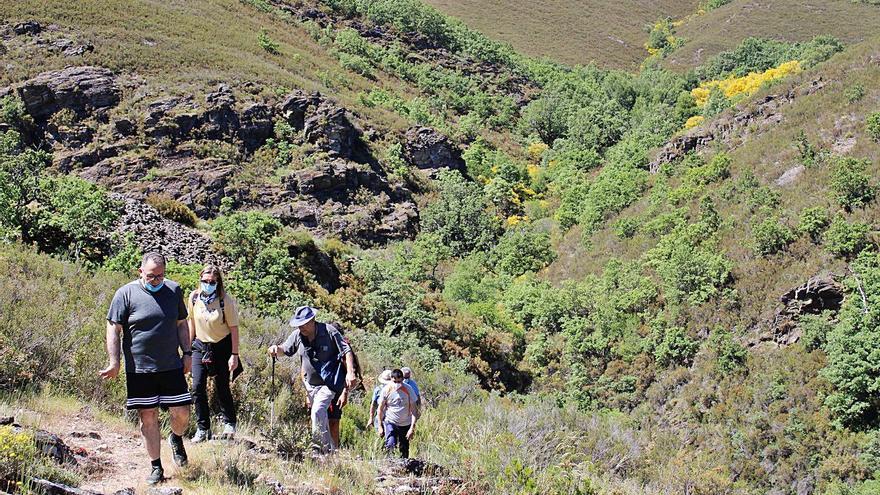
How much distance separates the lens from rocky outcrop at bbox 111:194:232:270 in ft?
40.2

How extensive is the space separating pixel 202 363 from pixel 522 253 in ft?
77.3

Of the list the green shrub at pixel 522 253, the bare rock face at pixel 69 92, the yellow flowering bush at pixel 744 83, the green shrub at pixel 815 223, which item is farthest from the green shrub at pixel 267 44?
the green shrub at pixel 815 223

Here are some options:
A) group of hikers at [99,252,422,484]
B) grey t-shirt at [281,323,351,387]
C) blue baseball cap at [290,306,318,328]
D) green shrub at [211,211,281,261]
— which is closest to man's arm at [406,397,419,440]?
group of hikers at [99,252,422,484]

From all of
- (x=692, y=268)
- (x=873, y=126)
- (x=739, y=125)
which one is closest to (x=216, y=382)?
(x=692, y=268)

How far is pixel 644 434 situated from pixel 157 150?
71.3 ft

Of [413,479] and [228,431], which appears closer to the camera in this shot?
[413,479]

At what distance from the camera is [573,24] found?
78875mm

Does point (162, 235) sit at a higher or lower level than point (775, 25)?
lower

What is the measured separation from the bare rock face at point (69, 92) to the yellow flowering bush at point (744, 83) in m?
39.6

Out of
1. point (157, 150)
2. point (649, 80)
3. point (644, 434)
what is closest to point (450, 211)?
point (157, 150)

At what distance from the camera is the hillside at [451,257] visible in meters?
5.16

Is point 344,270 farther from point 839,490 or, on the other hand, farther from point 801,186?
point 801,186

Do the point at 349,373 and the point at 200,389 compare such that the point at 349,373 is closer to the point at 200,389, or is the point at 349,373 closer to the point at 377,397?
the point at 377,397

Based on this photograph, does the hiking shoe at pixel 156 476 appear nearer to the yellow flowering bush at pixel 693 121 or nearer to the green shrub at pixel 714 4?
the yellow flowering bush at pixel 693 121
